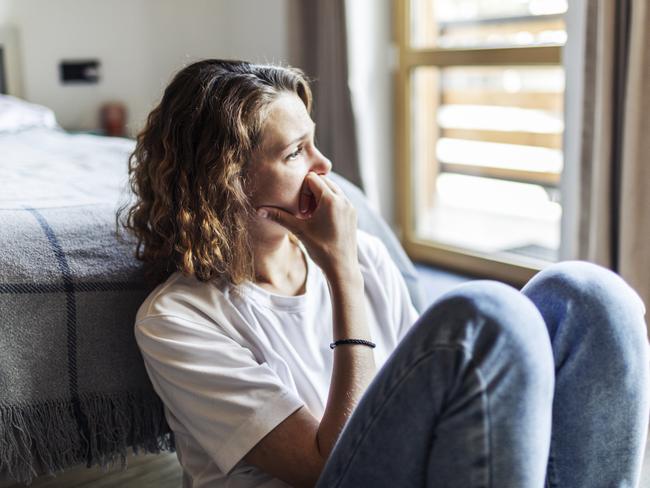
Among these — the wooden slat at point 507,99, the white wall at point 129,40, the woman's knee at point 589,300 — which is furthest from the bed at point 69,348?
the white wall at point 129,40

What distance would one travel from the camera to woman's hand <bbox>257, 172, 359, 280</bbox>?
1.07 m

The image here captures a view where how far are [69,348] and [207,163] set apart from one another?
360 millimetres

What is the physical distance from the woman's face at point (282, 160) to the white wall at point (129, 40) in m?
2.65

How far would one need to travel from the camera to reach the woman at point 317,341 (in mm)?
805

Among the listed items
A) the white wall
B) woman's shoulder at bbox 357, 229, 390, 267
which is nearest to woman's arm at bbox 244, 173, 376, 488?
woman's shoulder at bbox 357, 229, 390, 267

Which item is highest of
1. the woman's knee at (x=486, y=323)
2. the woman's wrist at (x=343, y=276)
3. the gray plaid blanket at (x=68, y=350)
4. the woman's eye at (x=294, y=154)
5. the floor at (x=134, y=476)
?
the woman's eye at (x=294, y=154)

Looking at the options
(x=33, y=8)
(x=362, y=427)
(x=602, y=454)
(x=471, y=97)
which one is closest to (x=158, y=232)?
(x=362, y=427)

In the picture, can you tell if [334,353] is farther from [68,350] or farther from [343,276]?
[68,350]

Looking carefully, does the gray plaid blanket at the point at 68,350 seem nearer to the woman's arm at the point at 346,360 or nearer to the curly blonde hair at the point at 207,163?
the curly blonde hair at the point at 207,163

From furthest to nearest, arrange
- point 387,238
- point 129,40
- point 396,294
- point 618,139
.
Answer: point 129,40 < point 618,139 < point 387,238 < point 396,294

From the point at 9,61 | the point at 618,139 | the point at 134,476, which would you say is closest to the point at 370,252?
the point at 134,476

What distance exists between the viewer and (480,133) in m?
3.44

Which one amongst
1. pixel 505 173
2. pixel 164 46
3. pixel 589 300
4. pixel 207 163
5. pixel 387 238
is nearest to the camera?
pixel 589 300

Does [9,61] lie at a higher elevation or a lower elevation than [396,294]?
higher
